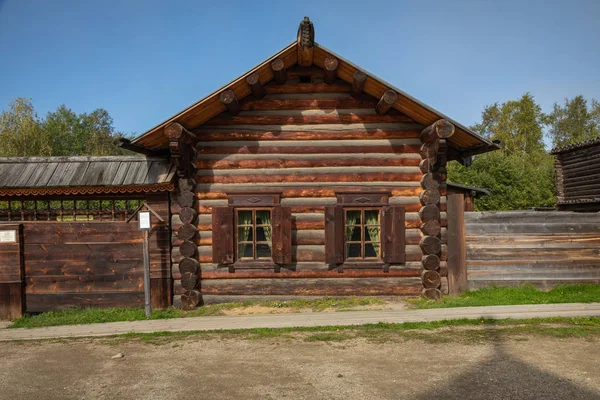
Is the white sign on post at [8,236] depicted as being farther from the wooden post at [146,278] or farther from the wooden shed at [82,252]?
the wooden post at [146,278]

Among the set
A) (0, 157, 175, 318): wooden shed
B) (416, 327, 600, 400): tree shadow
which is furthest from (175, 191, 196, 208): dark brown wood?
(416, 327, 600, 400): tree shadow

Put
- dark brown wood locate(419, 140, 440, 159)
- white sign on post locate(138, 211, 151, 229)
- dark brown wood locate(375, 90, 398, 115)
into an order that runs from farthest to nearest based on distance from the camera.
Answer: dark brown wood locate(419, 140, 440, 159)
dark brown wood locate(375, 90, 398, 115)
white sign on post locate(138, 211, 151, 229)

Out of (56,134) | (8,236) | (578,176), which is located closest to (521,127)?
(578,176)

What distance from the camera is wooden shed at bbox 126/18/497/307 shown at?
889 cm

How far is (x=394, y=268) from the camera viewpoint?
357 inches

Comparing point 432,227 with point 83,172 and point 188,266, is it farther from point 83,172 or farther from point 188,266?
point 83,172

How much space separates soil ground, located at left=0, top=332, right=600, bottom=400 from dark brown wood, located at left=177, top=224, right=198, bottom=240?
2642 mm

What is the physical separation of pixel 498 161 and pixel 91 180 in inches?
1063

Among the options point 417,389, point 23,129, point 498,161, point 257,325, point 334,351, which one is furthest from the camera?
point 23,129

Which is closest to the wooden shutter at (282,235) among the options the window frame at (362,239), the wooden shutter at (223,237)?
the wooden shutter at (223,237)

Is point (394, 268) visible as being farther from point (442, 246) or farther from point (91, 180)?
point (91, 180)

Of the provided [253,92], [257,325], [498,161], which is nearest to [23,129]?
[253,92]

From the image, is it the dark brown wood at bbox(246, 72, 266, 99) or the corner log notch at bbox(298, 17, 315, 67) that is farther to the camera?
the dark brown wood at bbox(246, 72, 266, 99)

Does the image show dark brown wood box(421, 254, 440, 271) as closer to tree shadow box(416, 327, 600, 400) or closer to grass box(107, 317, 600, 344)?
grass box(107, 317, 600, 344)
